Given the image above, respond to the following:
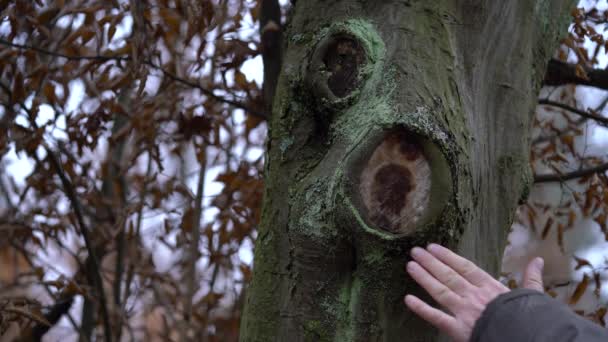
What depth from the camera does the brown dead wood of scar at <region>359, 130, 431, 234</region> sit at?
4.39 ft

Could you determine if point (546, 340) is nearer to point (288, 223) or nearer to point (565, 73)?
point (288, 223)

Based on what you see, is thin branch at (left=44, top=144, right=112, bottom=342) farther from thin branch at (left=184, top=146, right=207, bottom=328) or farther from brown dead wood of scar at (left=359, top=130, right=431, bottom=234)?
brown dead wood of scar at (left=359, top=130, right=431, bottom=234)

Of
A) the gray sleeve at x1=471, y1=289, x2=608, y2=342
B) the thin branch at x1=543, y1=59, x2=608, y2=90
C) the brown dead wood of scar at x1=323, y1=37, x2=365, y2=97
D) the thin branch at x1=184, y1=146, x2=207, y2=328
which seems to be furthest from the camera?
the thin branch at x1=184, y1=146, x2=207, y2=328

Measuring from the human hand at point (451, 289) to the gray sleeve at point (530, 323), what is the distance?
0.03m

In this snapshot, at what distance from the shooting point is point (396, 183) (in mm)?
1348

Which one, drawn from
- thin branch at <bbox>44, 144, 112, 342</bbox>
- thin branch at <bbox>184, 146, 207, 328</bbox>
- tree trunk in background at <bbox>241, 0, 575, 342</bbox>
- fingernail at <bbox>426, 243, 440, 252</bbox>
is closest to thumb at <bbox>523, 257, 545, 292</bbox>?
tree trunk in background at <bbox>241, 0, 575, 342</bbox>

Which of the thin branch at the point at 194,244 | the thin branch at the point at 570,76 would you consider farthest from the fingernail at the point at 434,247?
the thin branch at the point at 194,244

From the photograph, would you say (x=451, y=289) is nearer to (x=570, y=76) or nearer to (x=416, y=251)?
(x=416, y=251)

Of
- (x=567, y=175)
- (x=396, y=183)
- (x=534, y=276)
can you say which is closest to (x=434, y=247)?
(x=396, y=183)

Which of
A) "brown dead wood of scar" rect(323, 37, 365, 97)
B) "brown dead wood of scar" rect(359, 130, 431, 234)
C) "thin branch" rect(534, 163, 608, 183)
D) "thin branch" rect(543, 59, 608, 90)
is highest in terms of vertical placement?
"thin branch" rect(543, 59, 608, 90)

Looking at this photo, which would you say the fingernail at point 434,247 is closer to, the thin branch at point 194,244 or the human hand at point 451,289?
the human hand at point 451,289

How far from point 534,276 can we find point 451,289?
293mm

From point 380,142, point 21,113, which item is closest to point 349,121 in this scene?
point 380,142

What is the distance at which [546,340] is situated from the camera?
122cm
